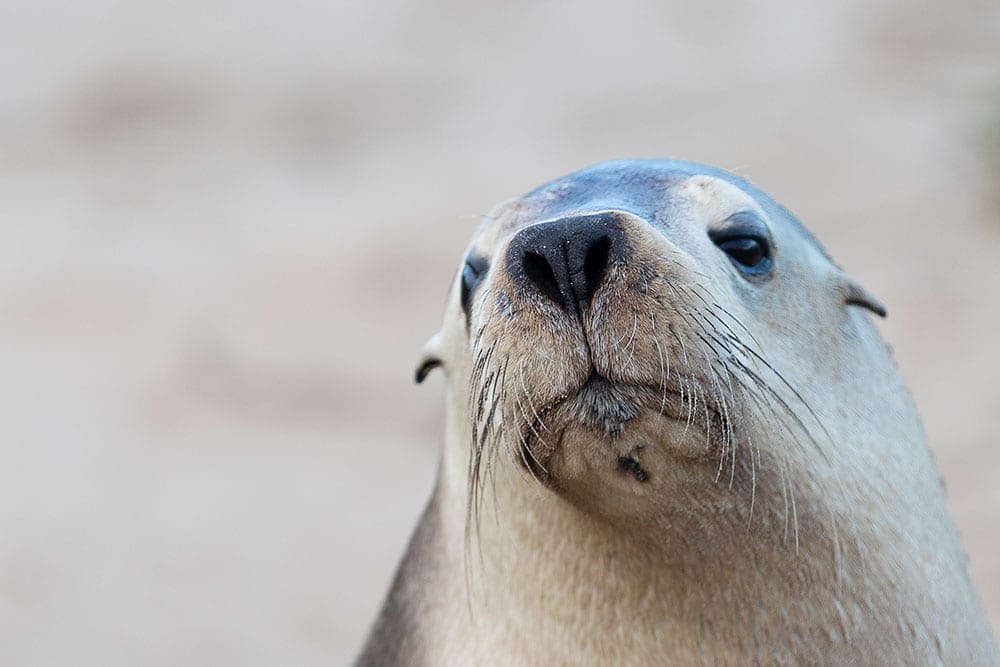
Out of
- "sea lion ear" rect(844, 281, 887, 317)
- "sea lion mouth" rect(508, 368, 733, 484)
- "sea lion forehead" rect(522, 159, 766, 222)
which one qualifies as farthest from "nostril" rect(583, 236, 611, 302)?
"sea lion ear" rect(844, 281, 887, 317)

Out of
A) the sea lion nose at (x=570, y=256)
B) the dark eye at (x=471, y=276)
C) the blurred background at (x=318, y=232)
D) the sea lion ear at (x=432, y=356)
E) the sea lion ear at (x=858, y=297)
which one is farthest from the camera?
the blurred background at (x=318, y=232)

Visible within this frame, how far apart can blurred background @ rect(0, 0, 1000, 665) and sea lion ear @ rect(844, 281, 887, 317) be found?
3758 mm

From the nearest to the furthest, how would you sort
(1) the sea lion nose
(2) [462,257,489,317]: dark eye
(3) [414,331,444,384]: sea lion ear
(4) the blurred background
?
1. (1) the sea lion nose
2. (2) [462,257,489,317]: dark eye
3. (3) [414,331,444,384]: sea lion ear
4. (4) the blurred background

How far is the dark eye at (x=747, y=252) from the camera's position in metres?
2.74

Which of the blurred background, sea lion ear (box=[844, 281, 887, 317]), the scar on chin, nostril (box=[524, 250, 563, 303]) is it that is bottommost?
the blurred background

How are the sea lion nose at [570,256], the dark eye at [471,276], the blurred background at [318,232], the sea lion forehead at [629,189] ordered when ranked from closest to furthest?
the sea lion nose at [570,256], the sea lion forehead at [629,189], the dark eye at [471,276], the blurred background at [318,232]

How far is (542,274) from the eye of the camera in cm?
231

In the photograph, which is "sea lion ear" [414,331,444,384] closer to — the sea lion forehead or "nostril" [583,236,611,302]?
the sea lion forehead

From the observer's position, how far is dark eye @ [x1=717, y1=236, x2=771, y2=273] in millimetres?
2744

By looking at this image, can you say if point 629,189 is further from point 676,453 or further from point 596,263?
point 676,453

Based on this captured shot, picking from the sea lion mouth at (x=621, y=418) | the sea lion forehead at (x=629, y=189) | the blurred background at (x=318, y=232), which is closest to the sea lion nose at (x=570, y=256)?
the sea lion mouth at (x=621, y=418)

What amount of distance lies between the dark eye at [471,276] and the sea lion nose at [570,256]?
556mm

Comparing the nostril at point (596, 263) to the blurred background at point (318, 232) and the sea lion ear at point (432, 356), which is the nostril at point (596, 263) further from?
the blurred background at point (318, 232)

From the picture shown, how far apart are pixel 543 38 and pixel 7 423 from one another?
6.83 meters
